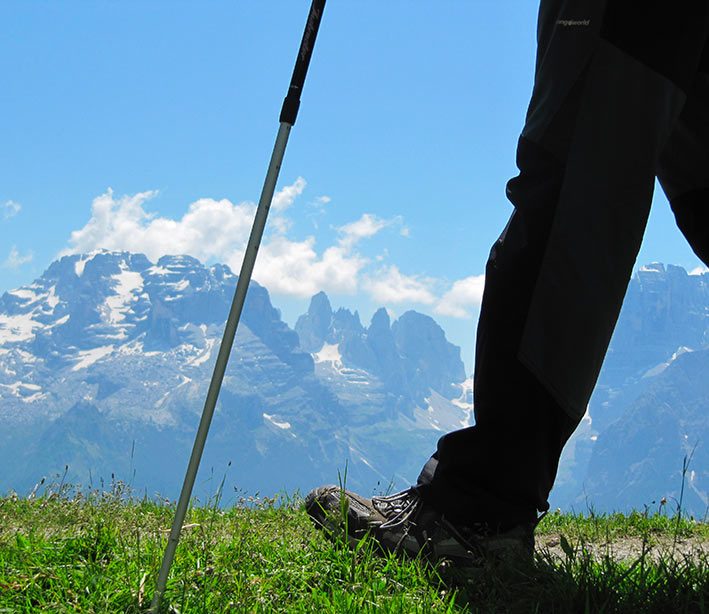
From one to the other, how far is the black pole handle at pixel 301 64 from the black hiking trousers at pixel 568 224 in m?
0.89

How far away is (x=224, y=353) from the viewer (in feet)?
6.15

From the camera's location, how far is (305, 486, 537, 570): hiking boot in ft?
7.98

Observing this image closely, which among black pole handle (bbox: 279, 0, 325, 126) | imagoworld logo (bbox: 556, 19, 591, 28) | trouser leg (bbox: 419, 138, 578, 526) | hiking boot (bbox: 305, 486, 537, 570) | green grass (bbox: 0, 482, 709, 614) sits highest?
imagoworld logo (bbox: 556, 19, 591, 28)

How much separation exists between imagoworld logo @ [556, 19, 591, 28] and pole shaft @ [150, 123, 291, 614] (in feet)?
3.61

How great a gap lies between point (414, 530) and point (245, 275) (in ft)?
4.51

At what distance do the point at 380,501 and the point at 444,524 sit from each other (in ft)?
1.67

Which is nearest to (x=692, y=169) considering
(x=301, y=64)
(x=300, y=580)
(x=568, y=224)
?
(x=568, y=224)

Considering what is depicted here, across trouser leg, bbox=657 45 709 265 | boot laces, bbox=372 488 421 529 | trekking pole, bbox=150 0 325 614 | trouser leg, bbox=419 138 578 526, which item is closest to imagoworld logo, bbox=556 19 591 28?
trouser leg, bbox=419 138 578 526

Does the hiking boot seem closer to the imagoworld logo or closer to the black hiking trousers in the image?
the black hiking trousers

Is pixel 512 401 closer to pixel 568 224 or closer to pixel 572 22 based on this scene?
pixel 568 224

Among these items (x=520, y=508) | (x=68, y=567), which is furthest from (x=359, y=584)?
(x=68, y=567)

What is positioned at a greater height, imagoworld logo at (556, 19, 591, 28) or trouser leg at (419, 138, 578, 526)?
imagoworld logo at (556, 19, 591, 28)

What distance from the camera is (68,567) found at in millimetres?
2295

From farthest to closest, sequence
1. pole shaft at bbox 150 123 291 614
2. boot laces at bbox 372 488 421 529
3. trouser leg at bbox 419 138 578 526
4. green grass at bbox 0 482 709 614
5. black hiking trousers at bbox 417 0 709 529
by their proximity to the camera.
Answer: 1. boot laces at bbox 372 488 421 529
2. trouser leg at bbox 419 138 578 526
3. black hiking trousers at bbox 417 0 709 529
4. green grass at bbox 0 482 709 614
5. pole shaft at bbox 150 123 291 614
